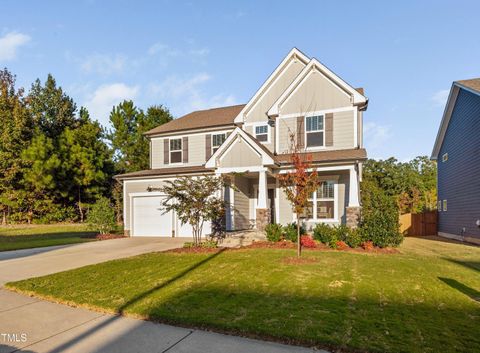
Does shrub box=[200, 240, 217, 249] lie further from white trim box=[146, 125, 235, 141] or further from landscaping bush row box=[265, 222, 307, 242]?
white trim box=[146, 125, 235, 141]

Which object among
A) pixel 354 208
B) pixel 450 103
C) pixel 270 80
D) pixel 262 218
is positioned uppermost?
pixel 270 80

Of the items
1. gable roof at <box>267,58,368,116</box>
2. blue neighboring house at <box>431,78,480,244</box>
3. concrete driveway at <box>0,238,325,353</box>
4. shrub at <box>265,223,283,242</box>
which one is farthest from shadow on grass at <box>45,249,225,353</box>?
blue neighboring house at <box>431,78,480,244</box>

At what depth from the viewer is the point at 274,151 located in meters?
15.8

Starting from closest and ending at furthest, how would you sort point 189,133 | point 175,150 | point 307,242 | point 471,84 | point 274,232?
point 307,242, point 274,232, point 471,84, point 189,133, point 175,150

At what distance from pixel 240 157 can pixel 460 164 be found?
12.3 meters

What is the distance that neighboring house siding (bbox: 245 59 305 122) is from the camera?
54.1 ft

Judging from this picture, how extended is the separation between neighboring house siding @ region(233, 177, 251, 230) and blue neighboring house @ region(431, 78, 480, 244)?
430 inches

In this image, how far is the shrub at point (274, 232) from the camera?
12.2 metres

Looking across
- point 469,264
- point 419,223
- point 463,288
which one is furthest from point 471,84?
point 463,288

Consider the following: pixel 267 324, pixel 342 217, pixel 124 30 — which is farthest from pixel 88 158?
pixel 267 324

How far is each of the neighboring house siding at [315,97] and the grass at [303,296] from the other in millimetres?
8140

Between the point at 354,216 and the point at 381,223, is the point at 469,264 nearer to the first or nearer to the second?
the point at 381,223

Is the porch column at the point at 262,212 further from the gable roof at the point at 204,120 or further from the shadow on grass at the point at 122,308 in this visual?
the gable roof at the point at 204,120

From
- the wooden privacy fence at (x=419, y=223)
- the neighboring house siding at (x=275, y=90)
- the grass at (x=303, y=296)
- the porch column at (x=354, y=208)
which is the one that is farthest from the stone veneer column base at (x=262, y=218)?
the wooden privacy fence at (x=419, y=223)
